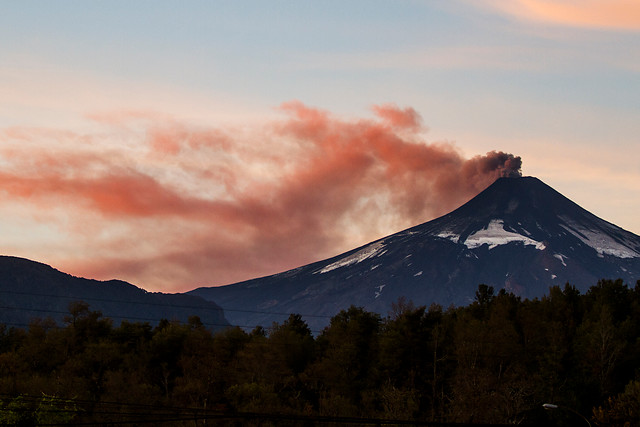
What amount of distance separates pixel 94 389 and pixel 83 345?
13.1 meters

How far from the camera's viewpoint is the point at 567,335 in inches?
4235

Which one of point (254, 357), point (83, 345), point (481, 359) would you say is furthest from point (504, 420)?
point (83, 345)

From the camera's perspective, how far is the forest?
287 ft

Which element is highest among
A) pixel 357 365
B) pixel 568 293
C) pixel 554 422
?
pixel 568 293

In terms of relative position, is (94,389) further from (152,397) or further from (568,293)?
(568,293)

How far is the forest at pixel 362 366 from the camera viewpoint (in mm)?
87375

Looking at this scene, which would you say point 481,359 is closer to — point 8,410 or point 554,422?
point 554,422

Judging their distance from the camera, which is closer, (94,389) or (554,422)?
(554,422)

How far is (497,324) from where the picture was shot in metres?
113

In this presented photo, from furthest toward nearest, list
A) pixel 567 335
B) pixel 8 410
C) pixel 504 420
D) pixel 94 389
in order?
pixel 567 335 → pixel 94 389 → pixel 504 420 → pixel 8 410

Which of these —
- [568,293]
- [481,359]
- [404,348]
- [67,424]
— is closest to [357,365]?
[404,348]

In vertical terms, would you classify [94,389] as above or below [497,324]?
below

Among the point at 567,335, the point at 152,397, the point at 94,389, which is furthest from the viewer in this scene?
the point at 567,335

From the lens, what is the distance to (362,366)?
110000mm
